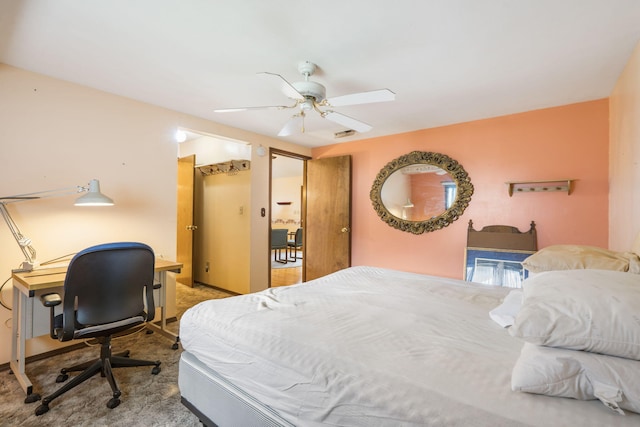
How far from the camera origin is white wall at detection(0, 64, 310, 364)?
87.2 inches

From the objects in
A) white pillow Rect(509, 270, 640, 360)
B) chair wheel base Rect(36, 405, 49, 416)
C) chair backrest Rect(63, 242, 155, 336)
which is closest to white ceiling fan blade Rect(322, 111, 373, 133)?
chair backrest Rect(63, 242, 155, 336)

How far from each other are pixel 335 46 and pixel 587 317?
1.85 meters

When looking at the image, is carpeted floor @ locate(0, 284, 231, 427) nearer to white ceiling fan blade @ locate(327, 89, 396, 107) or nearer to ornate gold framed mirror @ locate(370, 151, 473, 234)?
white ceiling fan blade @ locate(327, 89, 396, 107)

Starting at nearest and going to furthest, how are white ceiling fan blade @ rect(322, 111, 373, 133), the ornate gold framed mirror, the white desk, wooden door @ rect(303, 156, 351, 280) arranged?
the white desk
white ceiling fan blade @ rect(322, 111, 373, 133)
the ornate gold framed mirror
wooden door @ rect(303, 156, 351, 280)

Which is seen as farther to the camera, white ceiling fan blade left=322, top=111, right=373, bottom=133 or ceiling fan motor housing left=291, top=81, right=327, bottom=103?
white ceiling fan blade left=322, top=111, right=373, bottom=133

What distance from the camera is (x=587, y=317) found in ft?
2.89

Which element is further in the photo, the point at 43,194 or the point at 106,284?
the point at 43,194

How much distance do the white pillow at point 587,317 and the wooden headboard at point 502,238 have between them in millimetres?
2138

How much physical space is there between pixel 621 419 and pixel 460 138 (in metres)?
3.17

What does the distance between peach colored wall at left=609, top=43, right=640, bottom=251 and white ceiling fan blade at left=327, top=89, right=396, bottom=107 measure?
5.07ft

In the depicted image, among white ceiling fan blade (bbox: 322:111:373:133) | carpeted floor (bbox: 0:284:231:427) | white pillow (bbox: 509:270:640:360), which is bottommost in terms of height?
carpeted floor (bbox: 0:284:231:427)

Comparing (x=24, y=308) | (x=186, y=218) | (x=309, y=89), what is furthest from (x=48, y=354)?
(x=309, y=89)

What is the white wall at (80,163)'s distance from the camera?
2.21 m

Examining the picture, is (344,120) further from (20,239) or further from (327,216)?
(20,239)
